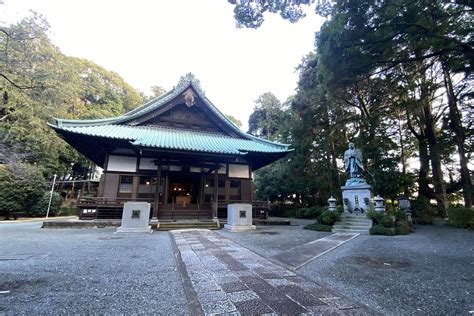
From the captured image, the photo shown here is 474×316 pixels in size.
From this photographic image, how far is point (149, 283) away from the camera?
3.49 m

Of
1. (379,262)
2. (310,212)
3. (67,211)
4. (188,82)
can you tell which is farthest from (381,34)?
(67,211)

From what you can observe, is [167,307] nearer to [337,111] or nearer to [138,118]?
[138,118]

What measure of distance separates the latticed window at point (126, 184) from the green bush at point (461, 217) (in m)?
17.5

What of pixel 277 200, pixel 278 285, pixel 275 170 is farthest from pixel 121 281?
pixel 277 200

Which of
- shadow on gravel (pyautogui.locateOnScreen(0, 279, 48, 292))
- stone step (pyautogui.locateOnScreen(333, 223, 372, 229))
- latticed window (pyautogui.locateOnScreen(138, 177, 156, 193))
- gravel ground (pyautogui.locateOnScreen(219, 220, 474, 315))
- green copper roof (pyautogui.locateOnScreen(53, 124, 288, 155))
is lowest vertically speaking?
gravel ground (pyautogui.locateOnScreen(219, 220, 474, 315))

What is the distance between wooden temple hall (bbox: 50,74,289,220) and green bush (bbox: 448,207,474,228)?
930cm

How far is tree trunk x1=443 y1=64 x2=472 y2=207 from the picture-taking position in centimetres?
1244

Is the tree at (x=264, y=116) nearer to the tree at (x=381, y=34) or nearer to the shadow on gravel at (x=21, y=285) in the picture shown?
the tree at (x=381, y=34)

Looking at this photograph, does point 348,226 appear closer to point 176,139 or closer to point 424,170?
point 424,170

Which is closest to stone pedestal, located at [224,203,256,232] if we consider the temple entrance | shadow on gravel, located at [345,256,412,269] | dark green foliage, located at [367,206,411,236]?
the temple entrance

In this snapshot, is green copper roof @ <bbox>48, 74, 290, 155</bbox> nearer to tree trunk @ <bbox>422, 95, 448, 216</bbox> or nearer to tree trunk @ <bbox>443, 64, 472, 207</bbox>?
tree trunk @ <bbox>422, 95, 448, 216</bbox>

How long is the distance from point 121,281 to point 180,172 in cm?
1048

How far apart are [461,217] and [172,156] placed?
15.2 m

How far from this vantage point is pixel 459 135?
1344cm
